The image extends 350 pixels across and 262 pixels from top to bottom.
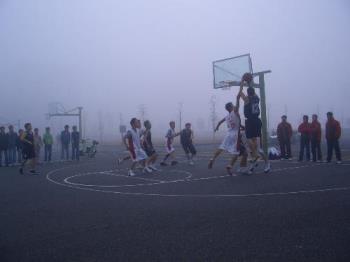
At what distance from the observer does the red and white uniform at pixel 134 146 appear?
42.5 ft

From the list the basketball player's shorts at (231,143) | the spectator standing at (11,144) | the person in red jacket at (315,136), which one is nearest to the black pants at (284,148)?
the person in red jacket at (315,136)

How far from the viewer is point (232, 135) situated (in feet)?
36.7

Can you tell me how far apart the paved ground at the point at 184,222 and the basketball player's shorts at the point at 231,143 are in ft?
5.76

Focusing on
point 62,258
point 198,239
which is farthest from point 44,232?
point 198,239

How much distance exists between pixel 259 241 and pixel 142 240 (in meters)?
1.45

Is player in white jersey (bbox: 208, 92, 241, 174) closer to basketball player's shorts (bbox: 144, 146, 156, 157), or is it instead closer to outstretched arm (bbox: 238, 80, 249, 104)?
outstretched arm (bbox: 238, 80, 249, 104)

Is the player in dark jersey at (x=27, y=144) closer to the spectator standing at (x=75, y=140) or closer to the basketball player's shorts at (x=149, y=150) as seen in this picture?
the basketball player's shorts at (x=149, y=150)

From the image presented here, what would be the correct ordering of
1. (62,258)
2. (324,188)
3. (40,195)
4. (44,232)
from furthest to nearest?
1. (40,195)
2. (324,188)
3. (44,232)
4. (62,258)

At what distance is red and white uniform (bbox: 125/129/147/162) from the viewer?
12961mm

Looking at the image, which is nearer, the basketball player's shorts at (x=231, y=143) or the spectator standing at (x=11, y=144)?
the basketball player's shorts at (x=231, y=143)

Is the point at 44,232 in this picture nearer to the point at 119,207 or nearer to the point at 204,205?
the point at 119,207

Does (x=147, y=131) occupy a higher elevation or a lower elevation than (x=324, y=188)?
higher

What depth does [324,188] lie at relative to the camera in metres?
7.98

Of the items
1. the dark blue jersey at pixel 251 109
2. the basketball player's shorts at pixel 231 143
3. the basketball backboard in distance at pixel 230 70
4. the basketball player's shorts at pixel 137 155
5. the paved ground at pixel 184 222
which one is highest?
the basketball backboard in distance at pixel 230 70
